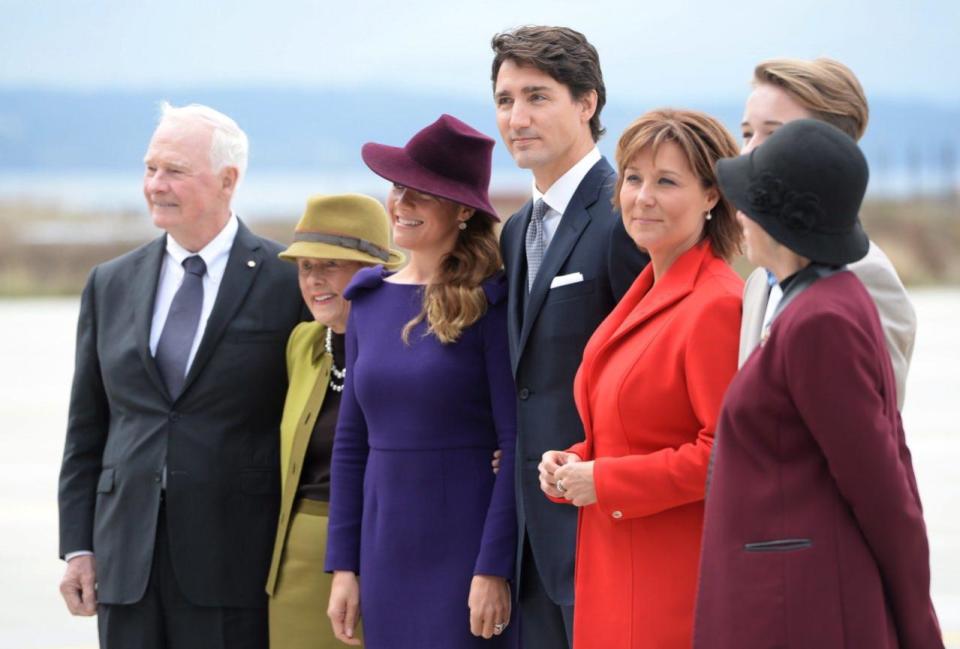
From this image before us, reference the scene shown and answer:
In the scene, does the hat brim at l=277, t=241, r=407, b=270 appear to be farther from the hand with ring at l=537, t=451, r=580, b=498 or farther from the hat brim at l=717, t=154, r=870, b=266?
the hat brim at l=717, t=154, r=870, b=266

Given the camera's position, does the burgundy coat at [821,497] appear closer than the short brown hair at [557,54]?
Yes

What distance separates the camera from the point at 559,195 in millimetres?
3230

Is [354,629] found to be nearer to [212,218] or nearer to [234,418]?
[234,418]

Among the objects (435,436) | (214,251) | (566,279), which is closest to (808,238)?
(566,279)

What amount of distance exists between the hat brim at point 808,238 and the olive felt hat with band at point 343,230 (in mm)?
1561

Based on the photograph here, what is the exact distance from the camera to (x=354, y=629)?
11.2ft

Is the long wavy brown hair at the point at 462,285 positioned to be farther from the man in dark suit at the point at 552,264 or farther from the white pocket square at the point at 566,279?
the white pocket square at the point at 566,279

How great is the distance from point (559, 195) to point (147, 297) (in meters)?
1.25

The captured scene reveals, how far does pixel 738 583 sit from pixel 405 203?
1.43 metres

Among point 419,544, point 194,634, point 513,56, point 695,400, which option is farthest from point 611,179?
point 194,634

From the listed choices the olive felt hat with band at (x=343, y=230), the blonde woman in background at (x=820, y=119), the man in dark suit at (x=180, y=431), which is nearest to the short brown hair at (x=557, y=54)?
the blonde woman in background at (x=820, y=119)

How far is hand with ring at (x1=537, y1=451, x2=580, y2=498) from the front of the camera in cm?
284

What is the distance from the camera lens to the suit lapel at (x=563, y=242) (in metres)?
3.11

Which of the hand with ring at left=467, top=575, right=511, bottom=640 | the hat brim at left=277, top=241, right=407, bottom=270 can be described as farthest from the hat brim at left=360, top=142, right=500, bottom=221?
the hand with ring at left=467, top=575, right=511, bottom=640
